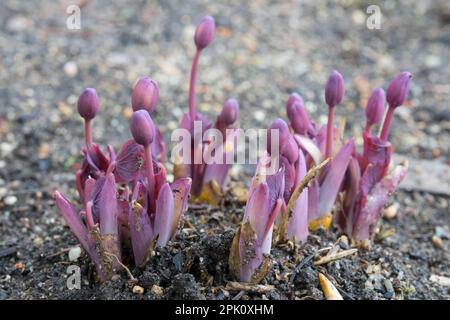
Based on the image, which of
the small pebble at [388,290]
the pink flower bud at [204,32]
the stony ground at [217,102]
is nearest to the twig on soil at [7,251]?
the stony ground at [217,102]

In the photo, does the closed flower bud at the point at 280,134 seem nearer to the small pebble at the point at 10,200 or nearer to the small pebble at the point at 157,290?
the small pebble at the point at 157,290

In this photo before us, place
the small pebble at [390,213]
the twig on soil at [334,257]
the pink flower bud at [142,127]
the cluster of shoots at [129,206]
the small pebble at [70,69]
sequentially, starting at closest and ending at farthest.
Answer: the pink flower bud at [142,127] < the cluster of shoots at [129,206] < the twig on soil at [334,257] < the small pebble at [390,213] < the small pebble at [70,69]

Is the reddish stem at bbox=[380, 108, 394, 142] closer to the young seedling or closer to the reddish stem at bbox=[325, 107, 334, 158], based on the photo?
the reddish stem at bbox=[325, 107, 334, 158]

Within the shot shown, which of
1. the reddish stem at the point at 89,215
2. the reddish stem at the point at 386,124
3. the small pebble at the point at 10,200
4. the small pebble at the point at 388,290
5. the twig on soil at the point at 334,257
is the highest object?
the reddish stem at the point at 386,124

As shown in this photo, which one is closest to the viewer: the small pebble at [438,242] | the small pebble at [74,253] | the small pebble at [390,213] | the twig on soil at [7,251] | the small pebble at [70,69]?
the small pebble at [74,253]

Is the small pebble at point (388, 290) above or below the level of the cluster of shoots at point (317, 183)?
below

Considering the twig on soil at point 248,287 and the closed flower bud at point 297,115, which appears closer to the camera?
the twig on soil at point 248,287
